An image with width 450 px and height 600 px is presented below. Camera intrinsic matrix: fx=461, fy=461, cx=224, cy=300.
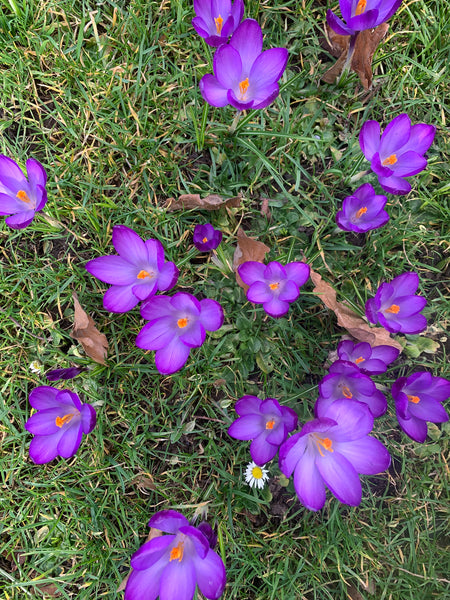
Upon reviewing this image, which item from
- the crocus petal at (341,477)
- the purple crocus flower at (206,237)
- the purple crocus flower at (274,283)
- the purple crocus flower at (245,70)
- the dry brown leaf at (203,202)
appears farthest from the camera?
the dry brown leaf at (203,202)

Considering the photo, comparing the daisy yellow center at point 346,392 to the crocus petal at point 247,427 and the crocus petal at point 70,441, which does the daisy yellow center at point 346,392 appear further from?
the crocus petal at point 70,441

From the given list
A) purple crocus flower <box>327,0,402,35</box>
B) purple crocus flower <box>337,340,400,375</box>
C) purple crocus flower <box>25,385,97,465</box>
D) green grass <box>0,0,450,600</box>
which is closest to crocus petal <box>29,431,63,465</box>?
purple crocus flower <box>25,385,97,465</box>

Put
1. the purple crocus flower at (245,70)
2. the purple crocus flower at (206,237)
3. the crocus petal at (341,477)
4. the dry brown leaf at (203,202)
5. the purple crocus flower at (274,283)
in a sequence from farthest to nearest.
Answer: the dry brown leaf at (203,202)
the purple crocus flower at (206,237)
the purple crocus flower at (274,283)
the purple crocus flower at (245,70)
the crocus petal at (341,477)

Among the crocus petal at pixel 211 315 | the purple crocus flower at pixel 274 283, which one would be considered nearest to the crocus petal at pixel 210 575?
the crocus petal at pixel 211 315

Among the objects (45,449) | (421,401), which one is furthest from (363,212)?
(45,449)

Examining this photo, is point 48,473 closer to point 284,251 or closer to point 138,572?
point 138,572

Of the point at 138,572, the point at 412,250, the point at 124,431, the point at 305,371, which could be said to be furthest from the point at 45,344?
the point at 412,250

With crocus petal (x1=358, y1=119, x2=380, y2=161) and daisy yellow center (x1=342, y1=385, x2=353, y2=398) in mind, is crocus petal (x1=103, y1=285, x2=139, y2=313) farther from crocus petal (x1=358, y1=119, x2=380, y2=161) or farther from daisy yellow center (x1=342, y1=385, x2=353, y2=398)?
crocus petal (x1=358, y1=119, x2=380, y2=161)

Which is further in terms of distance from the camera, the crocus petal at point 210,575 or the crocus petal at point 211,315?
the crocus petal at point 211,315
